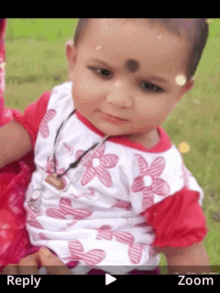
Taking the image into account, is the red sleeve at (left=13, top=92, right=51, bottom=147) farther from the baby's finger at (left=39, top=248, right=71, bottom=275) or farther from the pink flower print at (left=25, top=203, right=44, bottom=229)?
the baby's finger at (left=39, top=248, right=71, bottom=275)

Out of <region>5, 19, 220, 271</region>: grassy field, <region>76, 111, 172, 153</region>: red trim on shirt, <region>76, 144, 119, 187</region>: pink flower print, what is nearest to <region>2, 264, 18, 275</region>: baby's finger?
<region>76, 144, 119, 187</region>: pink flower print

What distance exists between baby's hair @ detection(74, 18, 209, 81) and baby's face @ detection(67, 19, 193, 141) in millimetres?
11

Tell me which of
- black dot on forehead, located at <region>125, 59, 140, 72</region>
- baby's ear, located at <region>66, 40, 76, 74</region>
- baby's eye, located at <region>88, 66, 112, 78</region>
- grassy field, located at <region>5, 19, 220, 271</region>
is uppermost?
grassy field, located at <region>5, 19, 220, 271</region>

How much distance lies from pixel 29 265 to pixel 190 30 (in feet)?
1.84

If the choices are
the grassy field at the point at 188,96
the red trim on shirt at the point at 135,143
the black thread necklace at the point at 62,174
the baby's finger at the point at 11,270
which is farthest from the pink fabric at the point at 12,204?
the grassy field at the point at 188,96

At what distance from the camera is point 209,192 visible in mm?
1445

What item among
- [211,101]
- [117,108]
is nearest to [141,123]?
[117,108]

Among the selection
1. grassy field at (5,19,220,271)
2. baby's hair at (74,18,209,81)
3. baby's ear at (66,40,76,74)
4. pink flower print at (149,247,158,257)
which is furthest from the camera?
grassy field at (5,19,220,271)

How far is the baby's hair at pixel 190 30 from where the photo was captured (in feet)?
2.31

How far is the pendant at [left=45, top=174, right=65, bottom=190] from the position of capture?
0.92 m

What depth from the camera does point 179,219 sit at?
884 mm

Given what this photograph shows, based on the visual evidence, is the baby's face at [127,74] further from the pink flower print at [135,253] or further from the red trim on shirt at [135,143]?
the pink flower print at [135,253]

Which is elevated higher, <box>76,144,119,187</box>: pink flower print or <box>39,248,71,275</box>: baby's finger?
<box>76,144,119,187</box>: pink flower print
